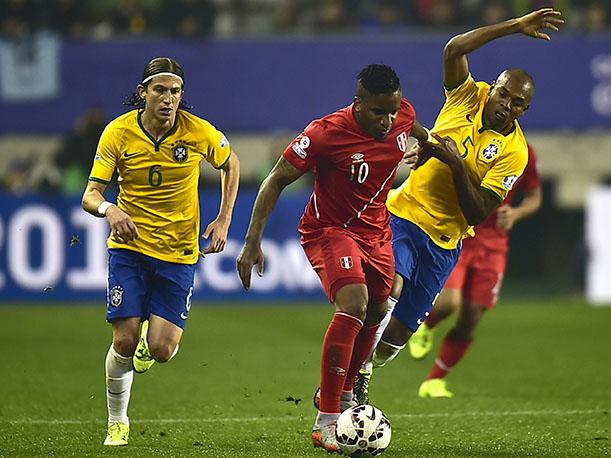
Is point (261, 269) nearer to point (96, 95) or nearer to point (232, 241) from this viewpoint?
point (232, 241)

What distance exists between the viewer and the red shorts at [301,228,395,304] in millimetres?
7016

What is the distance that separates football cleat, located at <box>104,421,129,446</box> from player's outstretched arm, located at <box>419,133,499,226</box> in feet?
7.80

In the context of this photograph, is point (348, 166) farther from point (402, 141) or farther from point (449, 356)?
point (449, 356)

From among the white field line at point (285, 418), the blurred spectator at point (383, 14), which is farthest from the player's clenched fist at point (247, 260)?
the blurred spectator at point (383, 14)

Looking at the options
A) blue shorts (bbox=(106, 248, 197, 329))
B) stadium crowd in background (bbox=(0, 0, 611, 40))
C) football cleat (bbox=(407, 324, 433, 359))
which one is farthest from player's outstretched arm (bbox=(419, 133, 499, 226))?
stadium crowd in background (bbox=(0, 0, 611, 40))

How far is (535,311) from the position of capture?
52.6 feet

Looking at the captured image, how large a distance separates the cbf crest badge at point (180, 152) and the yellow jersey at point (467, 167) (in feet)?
5.26

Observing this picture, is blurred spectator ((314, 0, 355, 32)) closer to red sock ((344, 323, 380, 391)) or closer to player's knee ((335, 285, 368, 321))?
red sock ((344, 323, 380, 391))

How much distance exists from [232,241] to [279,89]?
2.91m

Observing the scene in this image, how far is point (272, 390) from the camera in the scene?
9781mm

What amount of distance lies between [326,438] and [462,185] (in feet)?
6.21

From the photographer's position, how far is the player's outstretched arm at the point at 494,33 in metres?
7.47

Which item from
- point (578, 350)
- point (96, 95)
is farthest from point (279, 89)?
point (578, 350)

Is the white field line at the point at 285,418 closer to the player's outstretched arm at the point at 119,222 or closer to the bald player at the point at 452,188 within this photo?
the bald player at the point at 452,188
